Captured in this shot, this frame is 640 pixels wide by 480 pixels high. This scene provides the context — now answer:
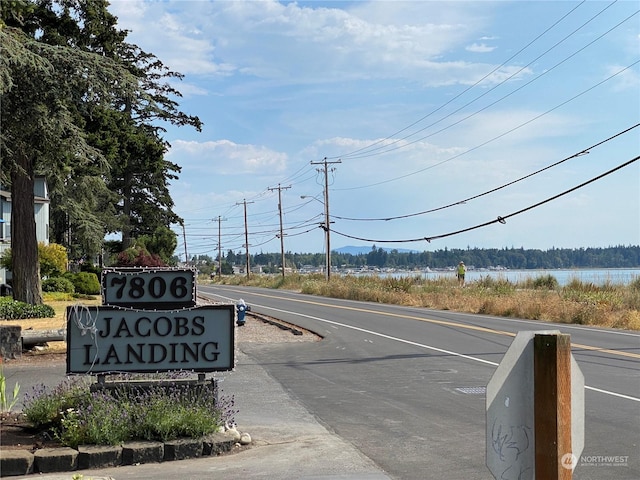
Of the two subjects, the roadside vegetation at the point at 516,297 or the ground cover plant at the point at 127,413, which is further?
the roadside vegetation at the point at 516,297

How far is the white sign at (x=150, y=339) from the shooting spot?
8.36 m

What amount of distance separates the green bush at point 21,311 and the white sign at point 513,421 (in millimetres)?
20465

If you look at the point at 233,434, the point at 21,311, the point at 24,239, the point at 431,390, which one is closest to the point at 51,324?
the point at 21,311

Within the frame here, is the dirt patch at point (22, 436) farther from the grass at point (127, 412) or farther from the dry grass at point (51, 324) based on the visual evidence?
the dry grass at point (51, 324)

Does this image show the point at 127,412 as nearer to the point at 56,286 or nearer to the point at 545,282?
the point at 56,286

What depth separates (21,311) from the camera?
A: 72.1 ft

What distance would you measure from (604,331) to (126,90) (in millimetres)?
14961

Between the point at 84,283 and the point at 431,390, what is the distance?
30024 mm

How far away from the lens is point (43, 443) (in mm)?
A: 7562

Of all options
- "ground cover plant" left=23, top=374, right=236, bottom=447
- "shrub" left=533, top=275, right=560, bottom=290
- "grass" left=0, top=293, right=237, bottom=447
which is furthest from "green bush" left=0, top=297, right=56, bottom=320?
"shrub" left=533, top=275, right=560, bottom=290

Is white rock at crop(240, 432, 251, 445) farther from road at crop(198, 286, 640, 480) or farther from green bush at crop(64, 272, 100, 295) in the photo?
green bush at crop(64, 272, 100, 295)

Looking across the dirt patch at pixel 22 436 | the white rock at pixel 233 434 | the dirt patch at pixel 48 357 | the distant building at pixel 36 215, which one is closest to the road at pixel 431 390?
the dirt patch at pixel 48 357

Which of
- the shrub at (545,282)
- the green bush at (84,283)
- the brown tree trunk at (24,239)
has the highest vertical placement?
the brown tree trunk at (24,239)

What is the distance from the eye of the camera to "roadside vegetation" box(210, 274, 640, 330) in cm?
2577
